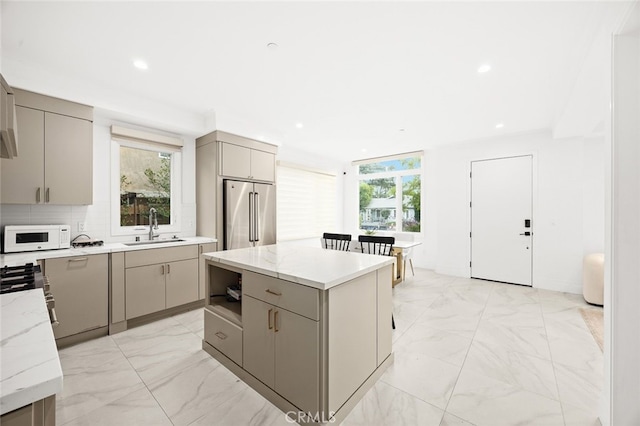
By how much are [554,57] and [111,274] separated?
4.46m

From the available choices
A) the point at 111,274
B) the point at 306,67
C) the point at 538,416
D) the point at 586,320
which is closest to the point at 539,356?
the point at 538,416

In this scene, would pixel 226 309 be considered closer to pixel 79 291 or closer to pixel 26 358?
pixel 79 291

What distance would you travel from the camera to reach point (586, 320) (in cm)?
303

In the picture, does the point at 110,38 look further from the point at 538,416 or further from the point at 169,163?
the point at 538,416

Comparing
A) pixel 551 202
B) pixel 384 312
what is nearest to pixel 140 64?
pixel 384 312

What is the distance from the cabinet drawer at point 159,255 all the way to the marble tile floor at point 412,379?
0.69 m

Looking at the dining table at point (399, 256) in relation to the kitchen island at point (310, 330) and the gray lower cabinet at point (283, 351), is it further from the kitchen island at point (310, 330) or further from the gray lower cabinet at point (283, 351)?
the gray lower cabinet at point (283, 351)

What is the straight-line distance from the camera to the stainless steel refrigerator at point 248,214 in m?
3.68

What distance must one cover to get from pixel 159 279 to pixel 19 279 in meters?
1.71

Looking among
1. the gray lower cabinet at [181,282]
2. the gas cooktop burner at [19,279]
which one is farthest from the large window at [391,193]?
the gas cooktop burner at [19,279]

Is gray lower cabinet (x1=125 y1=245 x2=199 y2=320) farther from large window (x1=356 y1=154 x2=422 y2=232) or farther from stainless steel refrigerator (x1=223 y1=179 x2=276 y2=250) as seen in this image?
large window (x1=356 y1=154 x2=422 y2=232)

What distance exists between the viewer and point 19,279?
4.56 feet

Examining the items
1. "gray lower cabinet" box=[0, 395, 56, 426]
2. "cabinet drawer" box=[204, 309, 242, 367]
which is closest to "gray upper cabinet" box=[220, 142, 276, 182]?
"cabinet drawer" box=[204, 309, 242, 367]

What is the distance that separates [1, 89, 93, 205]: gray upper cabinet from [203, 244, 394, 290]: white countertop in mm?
1709
